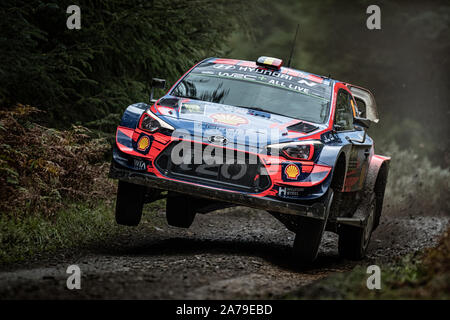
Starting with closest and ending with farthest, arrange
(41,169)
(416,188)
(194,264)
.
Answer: (194,264) → (41,169) → (416,188)

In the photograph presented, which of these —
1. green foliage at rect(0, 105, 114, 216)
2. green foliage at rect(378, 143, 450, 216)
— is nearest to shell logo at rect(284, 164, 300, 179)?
green foliage at rect(0, 105, 114, 216)

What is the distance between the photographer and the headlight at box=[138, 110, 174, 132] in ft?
21.1

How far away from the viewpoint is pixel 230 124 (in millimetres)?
6445

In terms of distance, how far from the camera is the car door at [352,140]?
A: 742 cm

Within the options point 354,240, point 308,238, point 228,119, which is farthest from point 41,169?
point 354,240

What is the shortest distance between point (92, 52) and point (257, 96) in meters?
4.06

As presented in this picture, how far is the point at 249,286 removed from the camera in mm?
5027

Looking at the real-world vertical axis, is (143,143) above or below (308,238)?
above

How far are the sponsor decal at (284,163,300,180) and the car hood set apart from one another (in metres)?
0.29

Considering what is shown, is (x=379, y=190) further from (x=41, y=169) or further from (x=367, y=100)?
(x=41, y=169)

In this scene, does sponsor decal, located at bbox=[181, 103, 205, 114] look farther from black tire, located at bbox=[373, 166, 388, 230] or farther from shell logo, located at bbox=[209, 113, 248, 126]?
black tire, located at bbox=[373, 166, 388, 230]

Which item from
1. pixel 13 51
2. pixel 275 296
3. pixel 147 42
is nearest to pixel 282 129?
pixel 275 296

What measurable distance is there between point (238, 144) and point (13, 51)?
4.60 metres

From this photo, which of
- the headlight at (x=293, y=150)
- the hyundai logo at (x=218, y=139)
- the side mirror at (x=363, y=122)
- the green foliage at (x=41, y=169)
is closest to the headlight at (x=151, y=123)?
the hyundai logo at (x=218, y=139)
